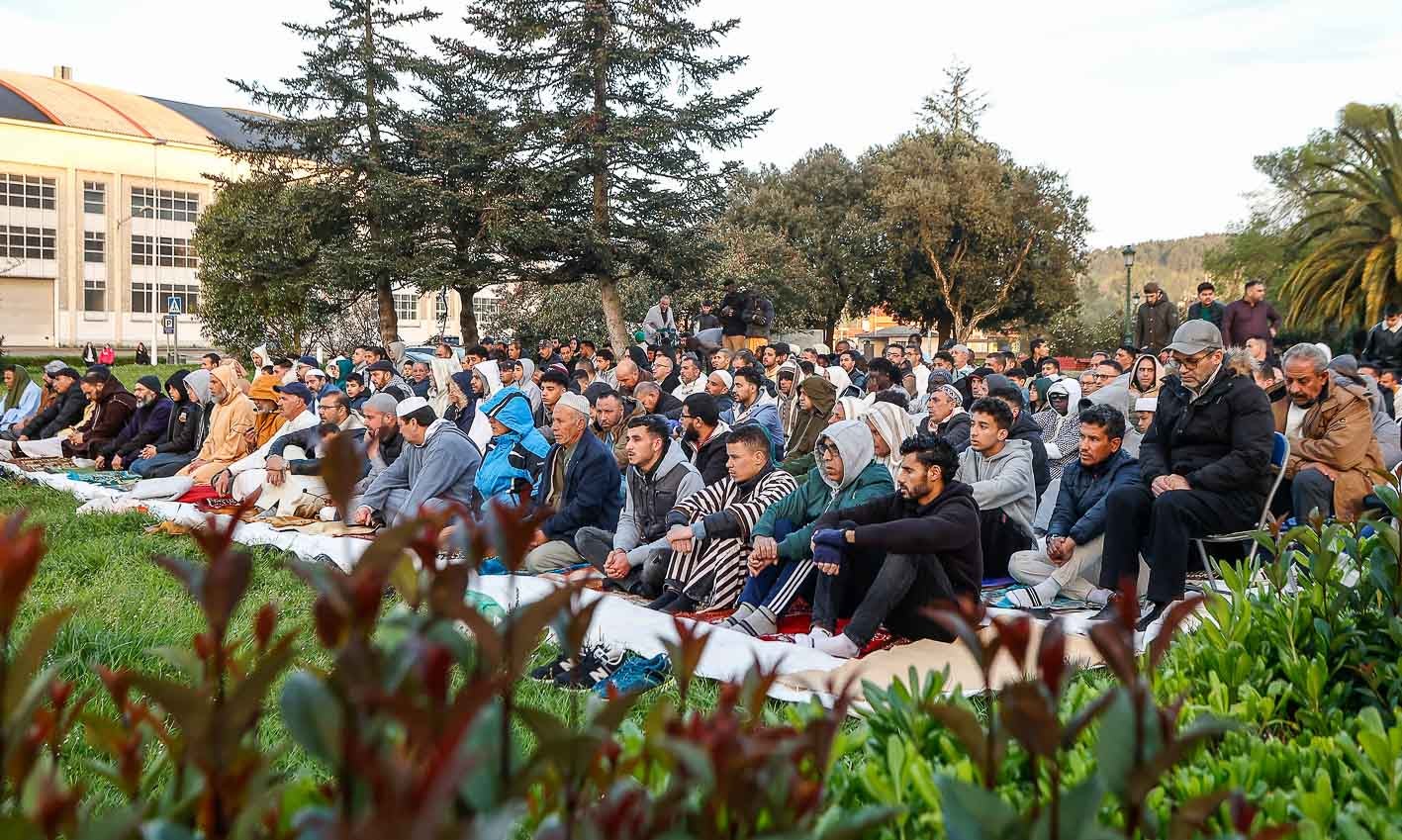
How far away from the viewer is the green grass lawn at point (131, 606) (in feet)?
13.9

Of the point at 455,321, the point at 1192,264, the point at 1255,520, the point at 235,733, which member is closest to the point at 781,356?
the point at 1255,520

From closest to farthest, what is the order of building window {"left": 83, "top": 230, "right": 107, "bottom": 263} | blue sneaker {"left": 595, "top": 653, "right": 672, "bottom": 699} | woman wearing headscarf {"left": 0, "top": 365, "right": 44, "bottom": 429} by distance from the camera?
blue sneaker {"left": 595, "top": 653, "right": 672, "bottom": 699}
woman wearing headscarf {"left": 0, "top": 365, "right": 44, "bottom": 429}
building window {"left": 83, "top": 230, "right": 107, "bottom": 263}

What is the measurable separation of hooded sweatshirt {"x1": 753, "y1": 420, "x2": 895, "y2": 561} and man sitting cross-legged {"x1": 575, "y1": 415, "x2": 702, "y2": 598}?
0.79m

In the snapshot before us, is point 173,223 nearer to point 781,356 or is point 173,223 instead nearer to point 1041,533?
point 781,356

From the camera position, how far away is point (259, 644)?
47.6 inches

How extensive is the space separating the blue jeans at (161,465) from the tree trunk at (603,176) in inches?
446

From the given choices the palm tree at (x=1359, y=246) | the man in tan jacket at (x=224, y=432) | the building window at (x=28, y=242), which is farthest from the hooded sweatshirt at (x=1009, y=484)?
the building window at (x=28, y=242)

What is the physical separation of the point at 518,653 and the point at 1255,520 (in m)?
5.80

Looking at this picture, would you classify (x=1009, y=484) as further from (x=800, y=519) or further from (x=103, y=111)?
(x=103, y=111)

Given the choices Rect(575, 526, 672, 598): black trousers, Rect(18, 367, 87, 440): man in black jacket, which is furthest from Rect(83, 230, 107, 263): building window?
Rect(575, 526, 672, 598): black trousers

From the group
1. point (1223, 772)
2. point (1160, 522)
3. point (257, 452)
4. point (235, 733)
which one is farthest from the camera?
point (257, 452)

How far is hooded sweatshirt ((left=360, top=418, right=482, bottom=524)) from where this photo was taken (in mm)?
7961

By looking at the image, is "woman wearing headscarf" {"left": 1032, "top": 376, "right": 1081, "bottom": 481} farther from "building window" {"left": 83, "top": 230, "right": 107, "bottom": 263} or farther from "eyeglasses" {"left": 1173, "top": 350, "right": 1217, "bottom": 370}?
"building window" {"left": 83, "top": 230, "right": 107, "bottom": 263}

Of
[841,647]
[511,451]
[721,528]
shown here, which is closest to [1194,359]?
[841,647]
